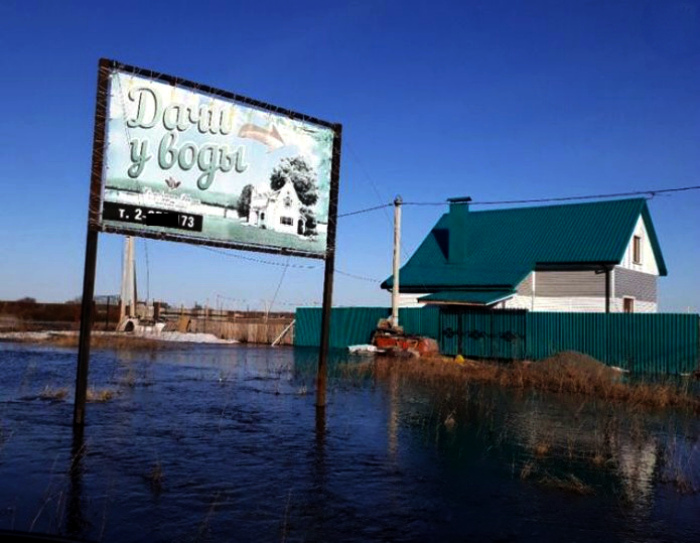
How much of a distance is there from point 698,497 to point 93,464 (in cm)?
702

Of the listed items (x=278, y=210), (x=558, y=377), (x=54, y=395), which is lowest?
(x=54, y=395)

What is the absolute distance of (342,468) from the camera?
27.8 ft

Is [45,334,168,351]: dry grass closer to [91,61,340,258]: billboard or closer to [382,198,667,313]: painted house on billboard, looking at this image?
[382,198,667,313]: painted house on billboard

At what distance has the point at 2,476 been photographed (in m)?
7.51

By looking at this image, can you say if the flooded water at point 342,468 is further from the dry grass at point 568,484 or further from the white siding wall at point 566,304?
the white siding wall at point 566,304

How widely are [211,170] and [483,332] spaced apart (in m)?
19.7

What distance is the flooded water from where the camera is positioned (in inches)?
246

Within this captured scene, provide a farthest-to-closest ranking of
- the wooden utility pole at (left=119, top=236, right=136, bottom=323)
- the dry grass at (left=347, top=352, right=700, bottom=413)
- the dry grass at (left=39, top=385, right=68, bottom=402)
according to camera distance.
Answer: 1. the wooden utility pole at (left=119, top=236, right=136, bottom=323)
2. the dry grass at (left=347, top=352, right=700, bottom=413)
3. the dry grass at (left=39, top=385, right=68, bottom=402)

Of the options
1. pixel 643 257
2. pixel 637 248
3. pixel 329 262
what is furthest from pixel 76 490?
pixel 643 257

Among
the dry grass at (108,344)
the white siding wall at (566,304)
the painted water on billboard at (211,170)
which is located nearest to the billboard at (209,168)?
the painted water on billboard at (211,170)

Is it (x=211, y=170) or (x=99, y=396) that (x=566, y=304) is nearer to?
(x=99, y=396)

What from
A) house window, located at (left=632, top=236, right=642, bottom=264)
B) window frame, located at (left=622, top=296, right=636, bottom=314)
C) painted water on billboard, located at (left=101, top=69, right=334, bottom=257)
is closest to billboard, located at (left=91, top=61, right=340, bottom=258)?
painted water on billboard, located at (left=101, top=69, right=334, bottom=257)

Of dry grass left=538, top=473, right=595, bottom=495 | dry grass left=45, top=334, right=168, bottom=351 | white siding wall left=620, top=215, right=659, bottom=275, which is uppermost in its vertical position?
white siding wall left=620, top=215, right=659, bottom=275

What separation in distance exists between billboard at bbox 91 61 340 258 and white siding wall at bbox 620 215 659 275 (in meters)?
22.7
